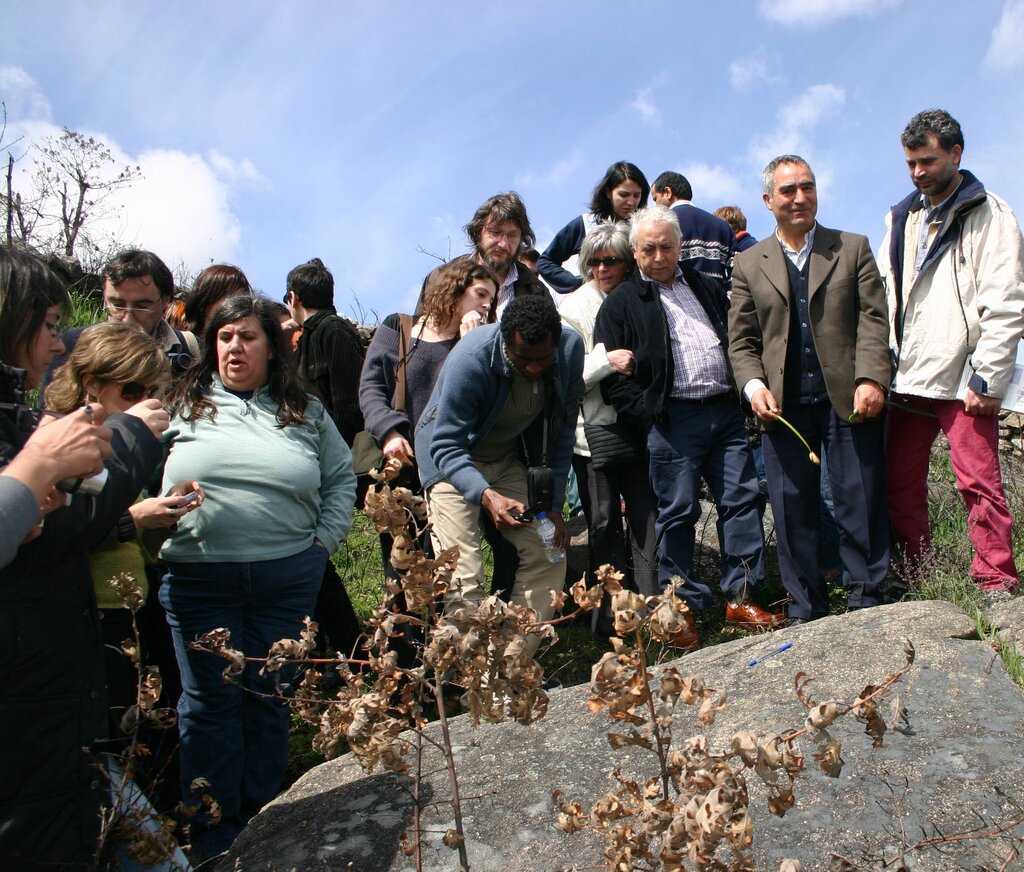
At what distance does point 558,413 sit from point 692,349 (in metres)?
0.90

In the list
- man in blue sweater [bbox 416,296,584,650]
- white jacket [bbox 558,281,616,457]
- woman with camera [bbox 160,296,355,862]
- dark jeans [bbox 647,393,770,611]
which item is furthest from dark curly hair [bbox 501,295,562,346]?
dark jeans [bbox 647,393,770,611]

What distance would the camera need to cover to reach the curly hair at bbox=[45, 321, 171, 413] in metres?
3.12

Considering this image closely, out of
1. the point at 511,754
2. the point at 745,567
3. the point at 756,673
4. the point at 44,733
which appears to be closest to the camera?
the point at 44,733

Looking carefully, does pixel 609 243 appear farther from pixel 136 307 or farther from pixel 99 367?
pixel 99 367

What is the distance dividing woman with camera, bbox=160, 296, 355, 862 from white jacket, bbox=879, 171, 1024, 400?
8.68 feet

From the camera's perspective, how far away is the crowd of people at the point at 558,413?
321cm

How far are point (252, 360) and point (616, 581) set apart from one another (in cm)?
215

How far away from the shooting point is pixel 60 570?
2098mm

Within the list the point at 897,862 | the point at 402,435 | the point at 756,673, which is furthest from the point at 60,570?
the point at 402,435

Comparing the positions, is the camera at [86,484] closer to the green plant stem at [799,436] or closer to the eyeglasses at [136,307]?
the eyeglasses at [136,307]

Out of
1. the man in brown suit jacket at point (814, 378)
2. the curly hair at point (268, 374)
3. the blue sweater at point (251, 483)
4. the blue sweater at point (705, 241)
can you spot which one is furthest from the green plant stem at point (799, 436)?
the curly hair at point (268, 374)

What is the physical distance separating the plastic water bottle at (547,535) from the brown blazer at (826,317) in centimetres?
114

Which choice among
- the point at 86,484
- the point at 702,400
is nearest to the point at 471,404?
the point at 702,400

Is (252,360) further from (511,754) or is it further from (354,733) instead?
(354,733)
